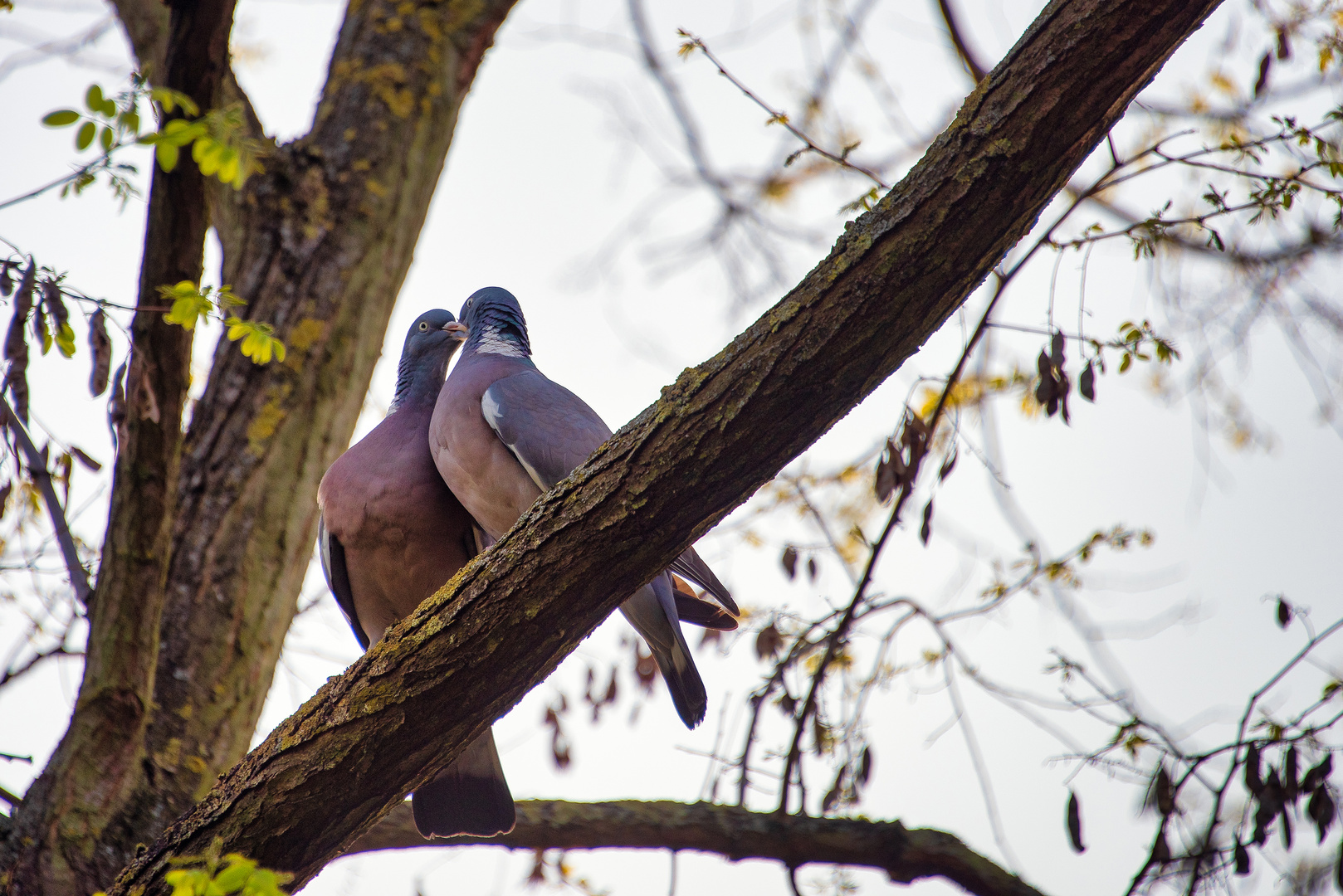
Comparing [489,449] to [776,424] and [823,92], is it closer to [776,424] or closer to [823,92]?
[776,424]

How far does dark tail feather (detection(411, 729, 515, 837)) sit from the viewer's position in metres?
3.02

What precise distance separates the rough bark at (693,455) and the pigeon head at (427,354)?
187 centimetres

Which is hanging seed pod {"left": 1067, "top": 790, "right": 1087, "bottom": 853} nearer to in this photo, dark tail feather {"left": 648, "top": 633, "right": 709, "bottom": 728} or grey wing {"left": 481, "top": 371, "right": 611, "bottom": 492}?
dark tail feather {"left": 648, "top": 633, "right": 709, "bottom": 728}

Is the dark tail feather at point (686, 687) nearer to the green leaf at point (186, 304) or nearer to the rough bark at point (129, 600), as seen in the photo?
the rough bark at point (129, 600)

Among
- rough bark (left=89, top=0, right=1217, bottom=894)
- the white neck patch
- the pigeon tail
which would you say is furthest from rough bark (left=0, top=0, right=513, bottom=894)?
the pigeon tail

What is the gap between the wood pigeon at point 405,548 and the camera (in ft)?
9.94

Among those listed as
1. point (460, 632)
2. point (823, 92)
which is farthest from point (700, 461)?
point (823, 92)

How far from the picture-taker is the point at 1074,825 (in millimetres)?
3074

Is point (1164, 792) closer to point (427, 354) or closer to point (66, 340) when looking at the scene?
point (427, 354)

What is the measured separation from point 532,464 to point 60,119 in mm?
1684

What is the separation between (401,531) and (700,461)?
5.25 feet

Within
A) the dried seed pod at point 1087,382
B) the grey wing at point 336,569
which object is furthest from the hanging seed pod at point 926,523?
the grey wing at point 336,569

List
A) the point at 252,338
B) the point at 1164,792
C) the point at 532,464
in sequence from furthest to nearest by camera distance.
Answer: the point at 532,464 → the point at 1164,792 → the point at 252,338

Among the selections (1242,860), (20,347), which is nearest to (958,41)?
(1242,860)
